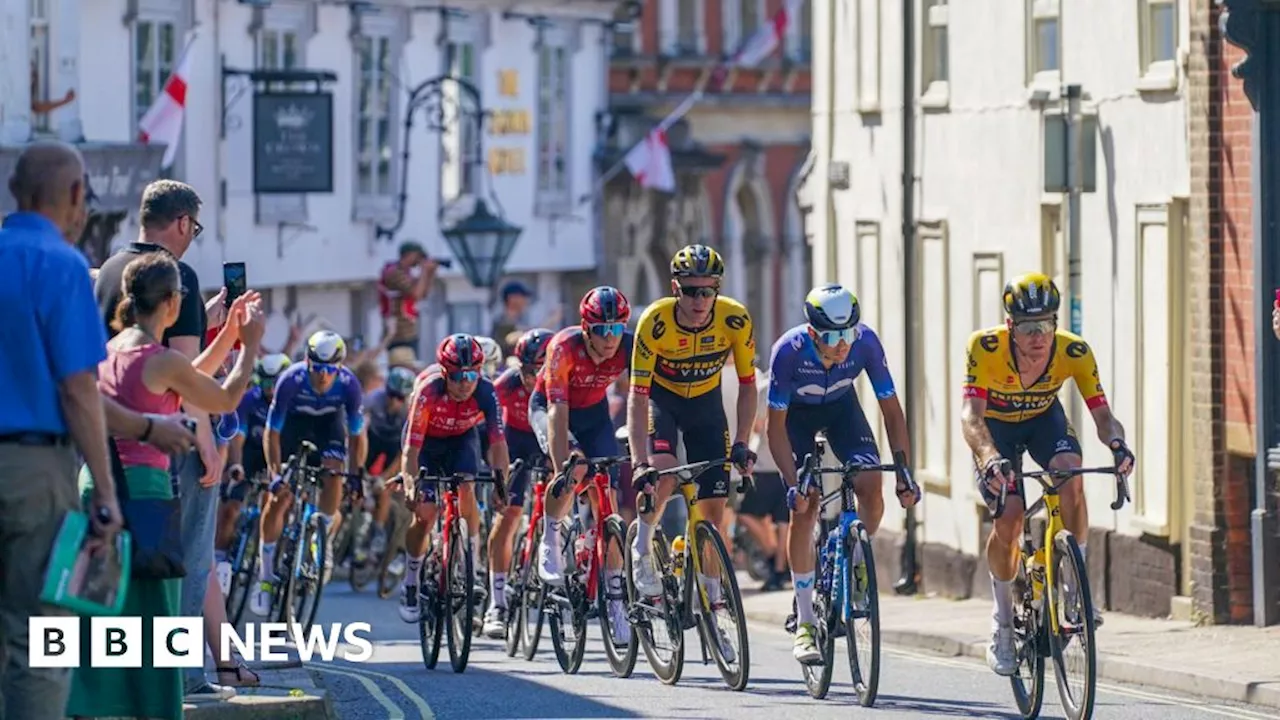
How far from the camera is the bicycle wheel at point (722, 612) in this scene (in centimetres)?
1597

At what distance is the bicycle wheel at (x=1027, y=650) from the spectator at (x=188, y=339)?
3.49m

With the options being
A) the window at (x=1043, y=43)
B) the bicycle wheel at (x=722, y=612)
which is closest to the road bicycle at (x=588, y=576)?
the bicycle wheel at (x=722, y=612)

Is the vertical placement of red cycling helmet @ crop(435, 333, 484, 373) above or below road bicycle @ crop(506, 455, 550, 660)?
above

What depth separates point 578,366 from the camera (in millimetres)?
18031

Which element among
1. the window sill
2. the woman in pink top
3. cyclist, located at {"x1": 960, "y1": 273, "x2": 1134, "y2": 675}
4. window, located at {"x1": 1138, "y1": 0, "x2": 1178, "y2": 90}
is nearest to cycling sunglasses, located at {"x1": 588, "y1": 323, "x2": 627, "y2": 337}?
cyclist, located at {"x1": 960, "y1": 273, "x2": 1134, "y2": 675}

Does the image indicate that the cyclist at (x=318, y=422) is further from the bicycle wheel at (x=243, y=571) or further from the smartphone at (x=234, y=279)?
the smartphone at (x=234, y=279)

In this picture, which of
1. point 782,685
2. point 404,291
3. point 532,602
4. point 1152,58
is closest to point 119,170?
point 404,291

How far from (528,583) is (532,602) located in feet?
0.68

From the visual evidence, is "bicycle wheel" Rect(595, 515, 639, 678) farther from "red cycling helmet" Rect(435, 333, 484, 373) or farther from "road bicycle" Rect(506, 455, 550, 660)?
"red cycling helmet" Rect(435, 333, 484, 373)

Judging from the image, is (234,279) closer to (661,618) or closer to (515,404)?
(661,618)

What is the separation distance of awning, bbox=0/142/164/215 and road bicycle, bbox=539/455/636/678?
1539cm

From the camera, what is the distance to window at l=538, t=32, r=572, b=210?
47.0m

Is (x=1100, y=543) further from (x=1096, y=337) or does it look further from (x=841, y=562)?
(x=841, y=562)

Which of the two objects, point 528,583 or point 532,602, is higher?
point 528,583
